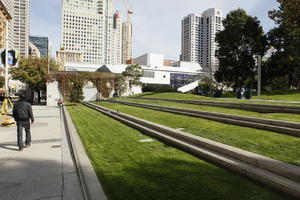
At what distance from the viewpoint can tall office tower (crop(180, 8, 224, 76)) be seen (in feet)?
530

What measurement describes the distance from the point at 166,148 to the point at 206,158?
132 cm

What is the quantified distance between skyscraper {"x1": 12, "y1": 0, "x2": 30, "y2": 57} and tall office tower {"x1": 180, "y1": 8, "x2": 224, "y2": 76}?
451ft

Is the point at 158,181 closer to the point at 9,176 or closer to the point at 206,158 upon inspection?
the point at 206,158

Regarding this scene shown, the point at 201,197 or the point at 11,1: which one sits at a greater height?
the point at 11,1

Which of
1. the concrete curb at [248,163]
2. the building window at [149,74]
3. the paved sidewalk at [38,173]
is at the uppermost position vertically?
the building window at [149,74]

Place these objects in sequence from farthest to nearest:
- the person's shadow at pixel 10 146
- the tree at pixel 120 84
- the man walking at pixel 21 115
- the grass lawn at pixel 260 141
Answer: the tree at pixel 120 84 < the person's shadow at pixel 10 146 < the man walking at pixel 21 115 < the grass lawn at pixel 260 141

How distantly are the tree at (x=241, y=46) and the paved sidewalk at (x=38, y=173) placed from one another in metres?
33.6

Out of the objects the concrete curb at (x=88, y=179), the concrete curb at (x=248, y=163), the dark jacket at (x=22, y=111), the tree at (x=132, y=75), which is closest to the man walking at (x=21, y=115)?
the dark jacket at (x=22, y=111)

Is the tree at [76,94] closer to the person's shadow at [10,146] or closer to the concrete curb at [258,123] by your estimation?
the person's shadow at [10,146]

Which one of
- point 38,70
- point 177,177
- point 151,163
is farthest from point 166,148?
point 38,70

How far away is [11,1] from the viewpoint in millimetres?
169250

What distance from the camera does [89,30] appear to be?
7023 inches

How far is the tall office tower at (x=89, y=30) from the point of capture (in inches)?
6678

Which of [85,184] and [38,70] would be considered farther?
[38,70]
